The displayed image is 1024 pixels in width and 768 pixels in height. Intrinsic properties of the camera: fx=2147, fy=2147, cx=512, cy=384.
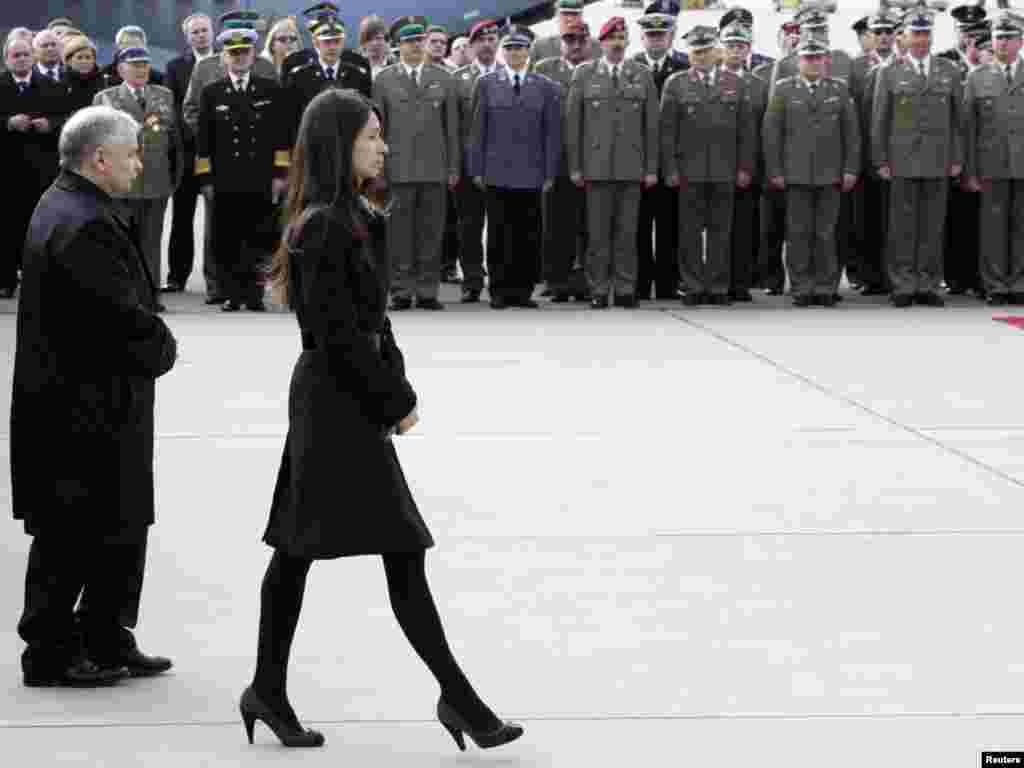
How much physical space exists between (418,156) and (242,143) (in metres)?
1.22

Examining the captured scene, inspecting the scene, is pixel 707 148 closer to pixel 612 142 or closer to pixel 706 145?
pixel 706 145

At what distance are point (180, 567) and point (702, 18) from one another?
69.1 feet

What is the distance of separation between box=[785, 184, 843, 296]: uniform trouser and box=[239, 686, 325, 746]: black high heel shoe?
10454 millimetres

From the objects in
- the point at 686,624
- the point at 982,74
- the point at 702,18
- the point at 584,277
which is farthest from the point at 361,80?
the point at 702,18

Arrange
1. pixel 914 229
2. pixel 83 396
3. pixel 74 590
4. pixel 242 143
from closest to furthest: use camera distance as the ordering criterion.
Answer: pixel 83 396, pixel 74 590, pixel 242 143, pixel 914 229

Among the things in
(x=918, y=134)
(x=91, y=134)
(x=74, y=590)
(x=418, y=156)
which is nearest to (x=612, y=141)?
(x=418, y=156)

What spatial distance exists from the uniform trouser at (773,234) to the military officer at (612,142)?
4.77 ft

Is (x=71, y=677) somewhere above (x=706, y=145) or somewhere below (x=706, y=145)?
below

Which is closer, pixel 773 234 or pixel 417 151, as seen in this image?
pixel 417 151

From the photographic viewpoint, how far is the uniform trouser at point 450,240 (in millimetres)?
17203

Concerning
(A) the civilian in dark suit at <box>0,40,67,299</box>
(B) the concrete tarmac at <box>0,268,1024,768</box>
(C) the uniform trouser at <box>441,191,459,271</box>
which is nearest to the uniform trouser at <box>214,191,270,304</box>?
(A) the civilian in dark suit at <box>0,40,67,299</box>

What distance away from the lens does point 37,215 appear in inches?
214

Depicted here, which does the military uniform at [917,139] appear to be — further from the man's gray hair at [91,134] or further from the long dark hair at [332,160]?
the long dark hair at [332,160]

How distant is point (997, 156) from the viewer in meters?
14.9
